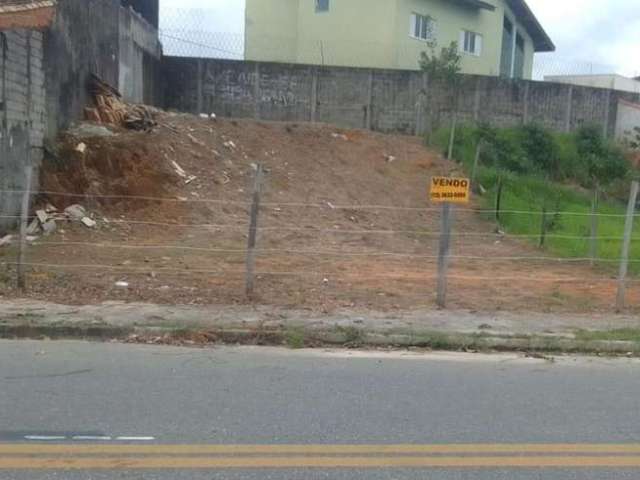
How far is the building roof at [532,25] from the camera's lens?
3772 cm

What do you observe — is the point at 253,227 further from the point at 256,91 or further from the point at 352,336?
the point at 256,91

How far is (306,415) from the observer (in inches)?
213

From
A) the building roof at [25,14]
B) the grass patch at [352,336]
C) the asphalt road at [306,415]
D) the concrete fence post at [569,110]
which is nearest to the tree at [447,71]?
the concrete fence post at [569,110]

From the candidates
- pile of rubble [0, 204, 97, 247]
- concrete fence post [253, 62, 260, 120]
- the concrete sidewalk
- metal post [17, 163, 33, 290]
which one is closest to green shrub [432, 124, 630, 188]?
concrete fence post [253, 62, 260, 120]

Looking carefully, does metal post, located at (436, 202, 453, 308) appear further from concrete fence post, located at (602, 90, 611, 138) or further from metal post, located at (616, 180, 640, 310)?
concrete fence post, located at (602, 90, 611, 138)

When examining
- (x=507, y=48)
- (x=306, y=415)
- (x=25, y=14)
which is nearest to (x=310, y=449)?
(x=306, y=415)

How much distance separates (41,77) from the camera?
15.0 m

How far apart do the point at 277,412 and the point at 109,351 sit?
2582 millimetres

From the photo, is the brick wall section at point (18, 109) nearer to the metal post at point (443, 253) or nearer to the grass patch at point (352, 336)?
the grass patch at point (352, 336)

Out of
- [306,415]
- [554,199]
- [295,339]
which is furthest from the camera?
[554,199]

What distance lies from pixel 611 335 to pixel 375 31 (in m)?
24.7

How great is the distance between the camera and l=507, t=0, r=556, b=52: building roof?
37.7 m

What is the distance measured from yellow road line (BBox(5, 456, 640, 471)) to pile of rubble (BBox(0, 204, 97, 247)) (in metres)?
9.51

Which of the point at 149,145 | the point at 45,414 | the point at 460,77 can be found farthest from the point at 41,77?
the point at 460,77
